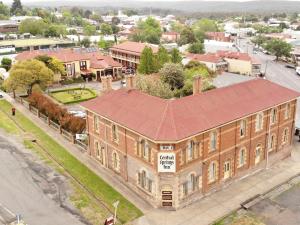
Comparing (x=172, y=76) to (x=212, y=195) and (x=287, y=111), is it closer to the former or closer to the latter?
(x=287, y=111)

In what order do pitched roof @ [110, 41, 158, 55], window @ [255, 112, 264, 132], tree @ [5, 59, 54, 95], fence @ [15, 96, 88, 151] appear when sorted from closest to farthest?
window @ [255, 112, 264, 132] < fence @ [15, 96, 88, 151] < tree @ [5, 59, 54, 95] < pitched roof @ [110, 41, 158, 55]

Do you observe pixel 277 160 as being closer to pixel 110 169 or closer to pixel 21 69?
pixel 110 169

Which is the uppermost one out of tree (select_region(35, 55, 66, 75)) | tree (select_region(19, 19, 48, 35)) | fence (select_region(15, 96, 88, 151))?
tree (select_region(19, 19, 48, 35))

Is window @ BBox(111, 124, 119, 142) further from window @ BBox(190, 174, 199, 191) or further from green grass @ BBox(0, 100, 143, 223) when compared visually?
window @ BBox(190, 174, 199, 191)

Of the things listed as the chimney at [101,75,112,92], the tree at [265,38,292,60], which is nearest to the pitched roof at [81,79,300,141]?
the chimney at [101,75,112,92]

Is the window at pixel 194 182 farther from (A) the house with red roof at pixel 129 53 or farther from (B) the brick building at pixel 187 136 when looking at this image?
(A) the house with red roof at pixel 129 53

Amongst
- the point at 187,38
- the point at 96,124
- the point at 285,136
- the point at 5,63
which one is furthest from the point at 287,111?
the point at 187,38
